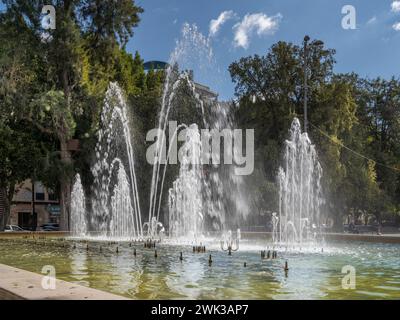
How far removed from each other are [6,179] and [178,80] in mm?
14086

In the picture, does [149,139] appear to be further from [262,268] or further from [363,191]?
[262,268]

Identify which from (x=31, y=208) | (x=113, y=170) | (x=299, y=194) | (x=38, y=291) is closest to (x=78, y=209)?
(x=113, y=170)

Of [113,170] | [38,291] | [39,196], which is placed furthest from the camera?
[39,196]

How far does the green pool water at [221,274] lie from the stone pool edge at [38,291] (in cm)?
132

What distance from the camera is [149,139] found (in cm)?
3522

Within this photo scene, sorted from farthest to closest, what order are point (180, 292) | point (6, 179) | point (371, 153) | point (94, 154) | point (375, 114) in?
1. point (375, 114)
2. point (371, 153)
3. point (6, 179)
4. point (94, 154)
5. point (180, 292)

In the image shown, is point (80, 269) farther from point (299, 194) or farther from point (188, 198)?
point (299, 194)

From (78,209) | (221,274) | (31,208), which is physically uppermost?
(78,209)

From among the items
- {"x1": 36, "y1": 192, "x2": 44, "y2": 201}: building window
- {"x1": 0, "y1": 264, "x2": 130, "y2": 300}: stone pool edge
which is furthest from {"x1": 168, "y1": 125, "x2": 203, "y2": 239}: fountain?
{"x1": 36, "y1": 192, "x2": 44, "y2": 201}: building window

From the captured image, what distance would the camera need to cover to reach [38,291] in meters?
7.33

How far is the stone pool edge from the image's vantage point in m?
6.84

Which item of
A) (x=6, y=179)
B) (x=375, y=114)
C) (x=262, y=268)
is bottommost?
(x=262, y=268)

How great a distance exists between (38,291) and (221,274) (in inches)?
205

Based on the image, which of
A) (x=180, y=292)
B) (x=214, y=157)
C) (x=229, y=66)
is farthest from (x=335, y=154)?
(x=180, y=292)
